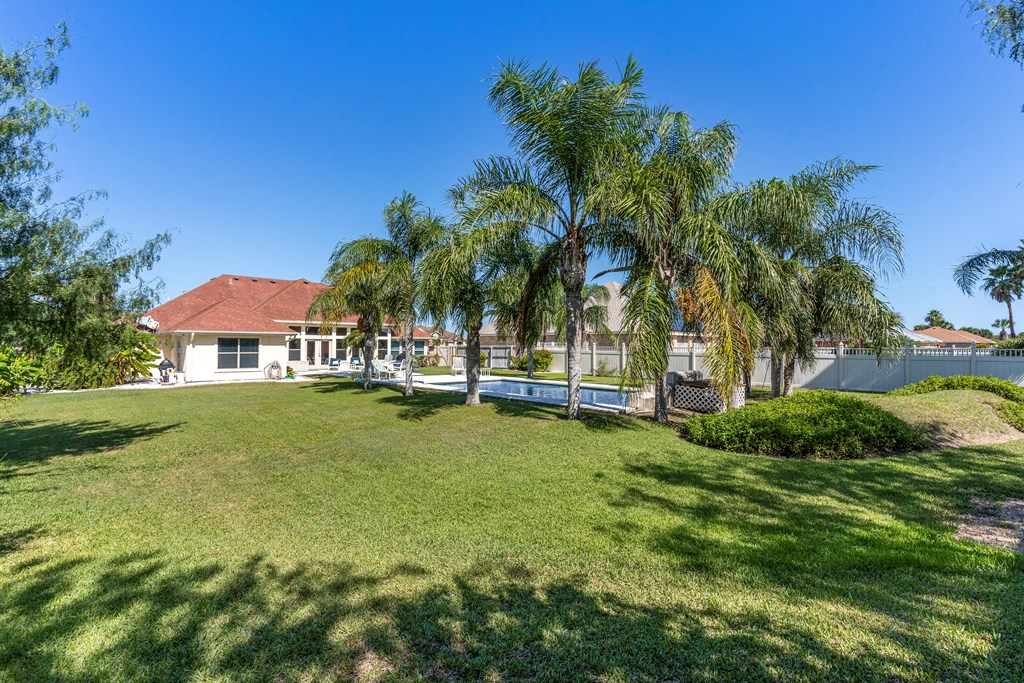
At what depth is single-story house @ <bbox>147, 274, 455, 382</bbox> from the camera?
23062mm

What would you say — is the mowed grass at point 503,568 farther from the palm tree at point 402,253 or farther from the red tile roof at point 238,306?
the red tile roof at point 238,306

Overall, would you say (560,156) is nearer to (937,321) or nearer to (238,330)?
(238,330)

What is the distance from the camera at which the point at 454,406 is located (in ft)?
44.8

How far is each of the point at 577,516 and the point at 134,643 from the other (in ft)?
11.9

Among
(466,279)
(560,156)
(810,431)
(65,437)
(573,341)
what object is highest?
(560,156)

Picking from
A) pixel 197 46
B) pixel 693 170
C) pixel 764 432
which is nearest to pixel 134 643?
pixel 764 432

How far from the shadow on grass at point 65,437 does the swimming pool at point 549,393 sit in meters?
9.49

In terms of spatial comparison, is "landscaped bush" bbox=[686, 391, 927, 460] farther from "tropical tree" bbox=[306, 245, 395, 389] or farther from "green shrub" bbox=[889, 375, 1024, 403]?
"tropical tree" bbox=[306, 245, 395, 389]

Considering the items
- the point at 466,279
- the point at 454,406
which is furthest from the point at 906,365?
the point at 466,279

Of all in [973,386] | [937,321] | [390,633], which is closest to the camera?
[390,633]

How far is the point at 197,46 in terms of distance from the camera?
38.8 ft

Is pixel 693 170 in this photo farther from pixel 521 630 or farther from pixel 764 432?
pixel 521 630

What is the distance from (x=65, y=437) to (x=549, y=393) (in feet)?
44.2

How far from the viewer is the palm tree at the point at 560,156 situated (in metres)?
9.45
